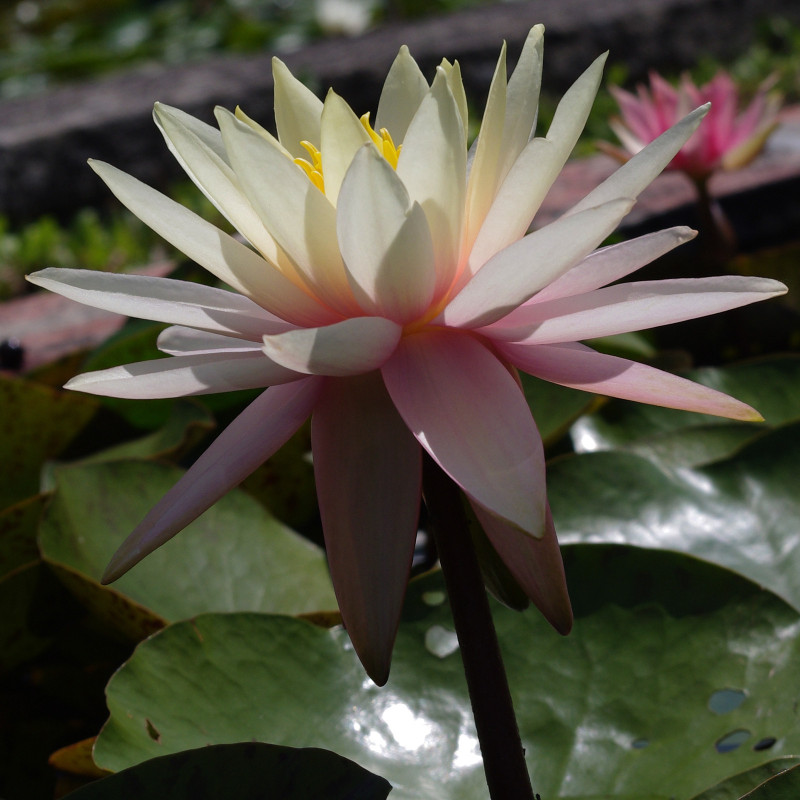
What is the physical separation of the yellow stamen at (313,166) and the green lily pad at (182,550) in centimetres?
43

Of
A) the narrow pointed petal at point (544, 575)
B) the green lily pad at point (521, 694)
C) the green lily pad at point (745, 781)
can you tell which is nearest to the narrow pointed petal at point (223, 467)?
the narrow pointed petal at point (544, 575)

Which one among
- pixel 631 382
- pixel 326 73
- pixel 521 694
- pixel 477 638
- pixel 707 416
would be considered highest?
pixel 631 382

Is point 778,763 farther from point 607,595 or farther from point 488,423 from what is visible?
point 488,423

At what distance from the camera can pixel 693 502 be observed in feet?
2.72

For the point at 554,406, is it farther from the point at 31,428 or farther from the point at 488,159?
the point at 31,428

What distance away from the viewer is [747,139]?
1.37 meters

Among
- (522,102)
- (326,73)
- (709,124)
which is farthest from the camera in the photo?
(326,73)

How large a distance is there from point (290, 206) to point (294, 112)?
0.16m

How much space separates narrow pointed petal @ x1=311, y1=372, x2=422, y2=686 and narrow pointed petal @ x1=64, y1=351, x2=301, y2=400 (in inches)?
1.4

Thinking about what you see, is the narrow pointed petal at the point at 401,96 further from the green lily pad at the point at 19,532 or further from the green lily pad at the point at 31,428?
the green lily pad at the point at 31,428

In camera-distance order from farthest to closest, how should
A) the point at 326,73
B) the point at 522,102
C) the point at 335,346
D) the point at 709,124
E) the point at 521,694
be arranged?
1. the point at 326,73
2. the point at 709,124
3. the point at 521,694
4. the point at 522,102
5. the point at 335,346

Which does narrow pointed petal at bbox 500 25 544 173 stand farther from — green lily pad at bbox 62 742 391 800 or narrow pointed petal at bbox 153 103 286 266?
green lily pad at bbox 62 742 391 800

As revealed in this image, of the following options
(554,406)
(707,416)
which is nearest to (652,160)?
(554,406)

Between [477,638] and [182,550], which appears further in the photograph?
[182,550]
